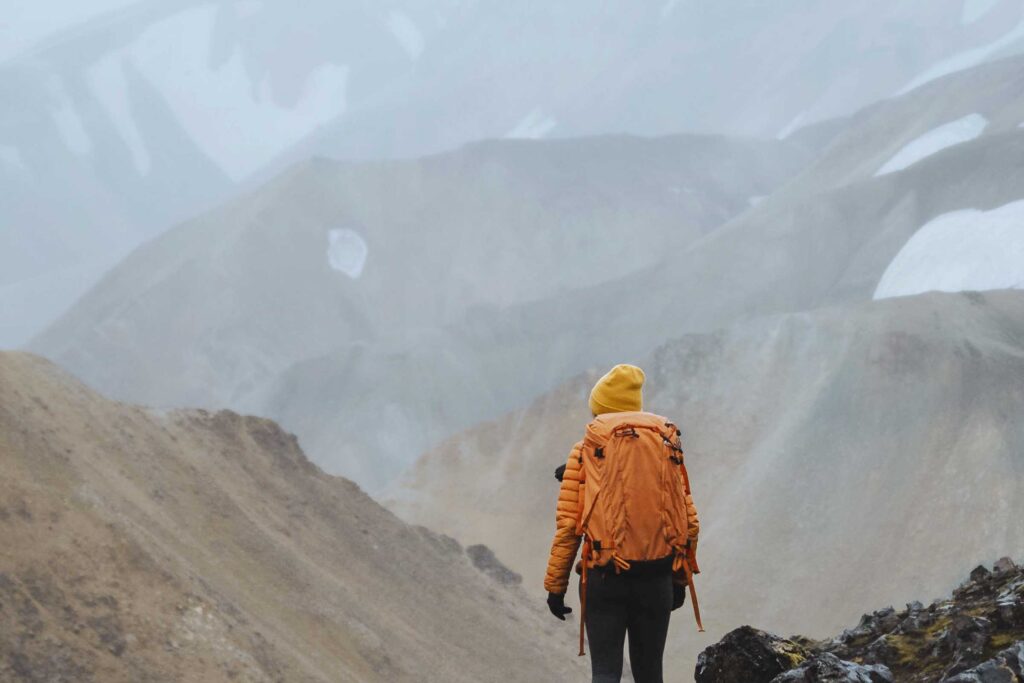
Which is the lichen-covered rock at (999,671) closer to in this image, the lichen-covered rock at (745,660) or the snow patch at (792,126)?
the lichen-covered rock at (745,660)

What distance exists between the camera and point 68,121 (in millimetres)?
98438

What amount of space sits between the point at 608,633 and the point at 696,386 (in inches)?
1406

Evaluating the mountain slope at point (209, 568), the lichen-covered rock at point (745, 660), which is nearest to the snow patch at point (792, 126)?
the mountain slope at point (209, 568)

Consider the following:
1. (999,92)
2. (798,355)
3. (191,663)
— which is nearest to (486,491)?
(798,355)

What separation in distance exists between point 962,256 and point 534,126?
5893cm

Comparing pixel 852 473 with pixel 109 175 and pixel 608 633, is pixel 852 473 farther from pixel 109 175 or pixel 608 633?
pixel 109 175

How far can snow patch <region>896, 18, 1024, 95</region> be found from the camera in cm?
8025

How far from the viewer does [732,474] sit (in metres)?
36.2

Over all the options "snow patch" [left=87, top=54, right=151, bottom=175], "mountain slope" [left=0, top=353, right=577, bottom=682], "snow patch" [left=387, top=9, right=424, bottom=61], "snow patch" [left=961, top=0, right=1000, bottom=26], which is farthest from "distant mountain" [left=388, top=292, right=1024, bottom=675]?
"snow patch" [left=387, top=9, right=424, bottom=61]

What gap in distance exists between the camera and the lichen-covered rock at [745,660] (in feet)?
21.8

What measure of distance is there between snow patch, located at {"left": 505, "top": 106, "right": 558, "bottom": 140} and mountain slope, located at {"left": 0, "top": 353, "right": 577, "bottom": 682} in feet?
242

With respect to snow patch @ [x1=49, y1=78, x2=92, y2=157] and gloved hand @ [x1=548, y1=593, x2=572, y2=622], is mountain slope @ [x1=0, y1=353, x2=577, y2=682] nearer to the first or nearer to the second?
gloved hand @ [x1=548, y1=593, x2=572, y2=622]

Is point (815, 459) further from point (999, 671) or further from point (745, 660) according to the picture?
point (999, 671)

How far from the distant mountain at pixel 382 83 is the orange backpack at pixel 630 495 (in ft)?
268
